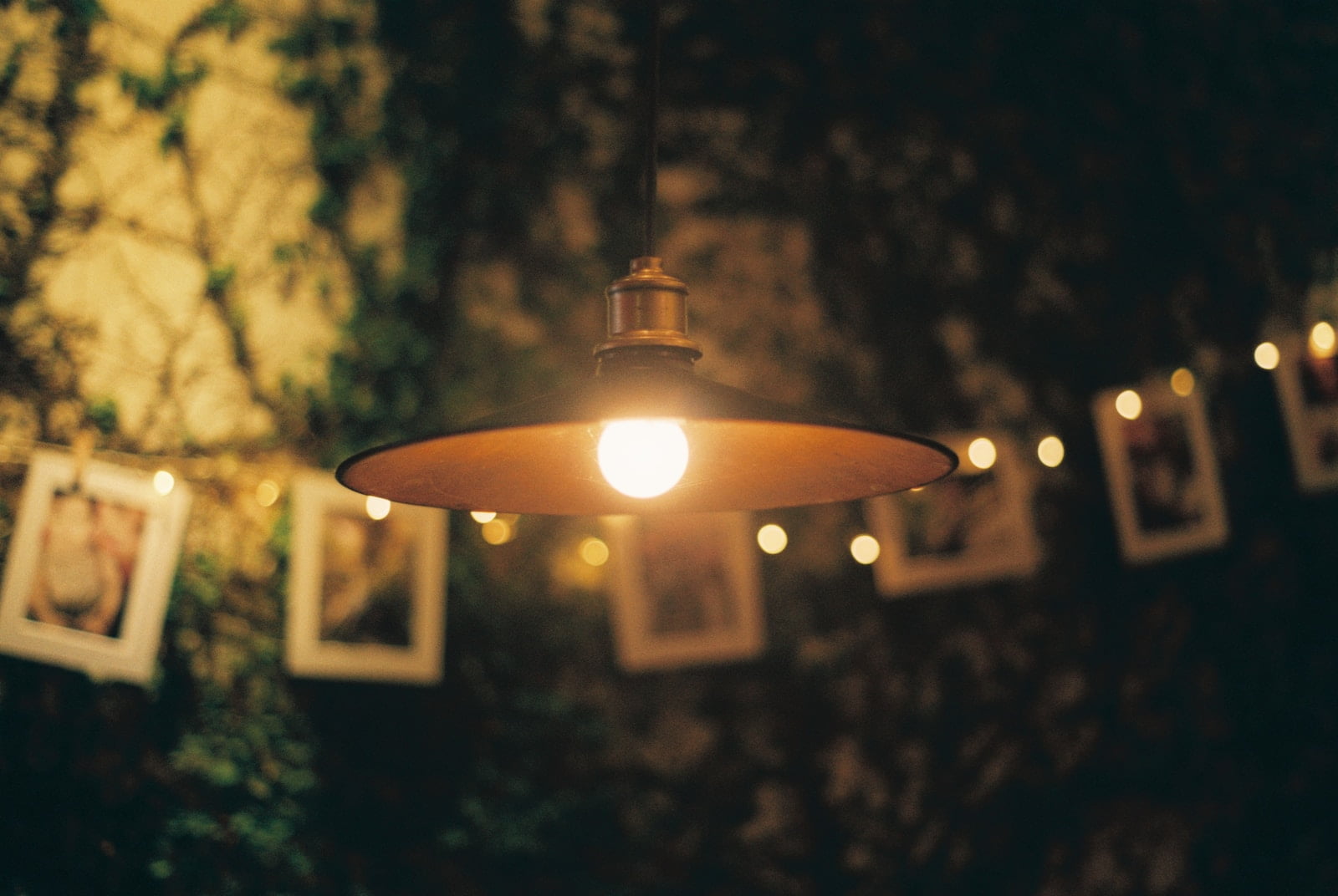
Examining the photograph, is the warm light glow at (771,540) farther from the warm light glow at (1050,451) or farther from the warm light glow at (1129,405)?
the warm light glow at (1129,405)

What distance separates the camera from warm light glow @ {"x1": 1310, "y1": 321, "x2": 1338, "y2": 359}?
2.78 meters

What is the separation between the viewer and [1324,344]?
278cm

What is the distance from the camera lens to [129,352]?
7.18 feet

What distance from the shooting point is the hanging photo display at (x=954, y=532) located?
2.65 m

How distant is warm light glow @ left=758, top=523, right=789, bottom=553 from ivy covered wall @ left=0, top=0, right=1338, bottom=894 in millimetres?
53

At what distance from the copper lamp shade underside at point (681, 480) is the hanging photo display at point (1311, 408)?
217 centimetres

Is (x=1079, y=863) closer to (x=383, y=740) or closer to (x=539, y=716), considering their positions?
(x=539, y=716)

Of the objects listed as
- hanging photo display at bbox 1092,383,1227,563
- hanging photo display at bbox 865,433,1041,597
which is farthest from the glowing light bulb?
hanging photo display at bbox 1092,383,1227,563

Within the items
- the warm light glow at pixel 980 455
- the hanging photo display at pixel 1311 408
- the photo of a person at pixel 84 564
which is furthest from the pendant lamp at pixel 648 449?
the hanging photo display at pixel 1311 408

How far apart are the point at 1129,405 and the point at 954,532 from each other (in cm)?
54

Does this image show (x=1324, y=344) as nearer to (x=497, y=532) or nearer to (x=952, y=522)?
(x=952, y=522)

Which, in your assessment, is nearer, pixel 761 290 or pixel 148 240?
pixel 148 240

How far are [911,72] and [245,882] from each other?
7.93 ft

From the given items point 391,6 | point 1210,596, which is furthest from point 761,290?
point 1210,596
